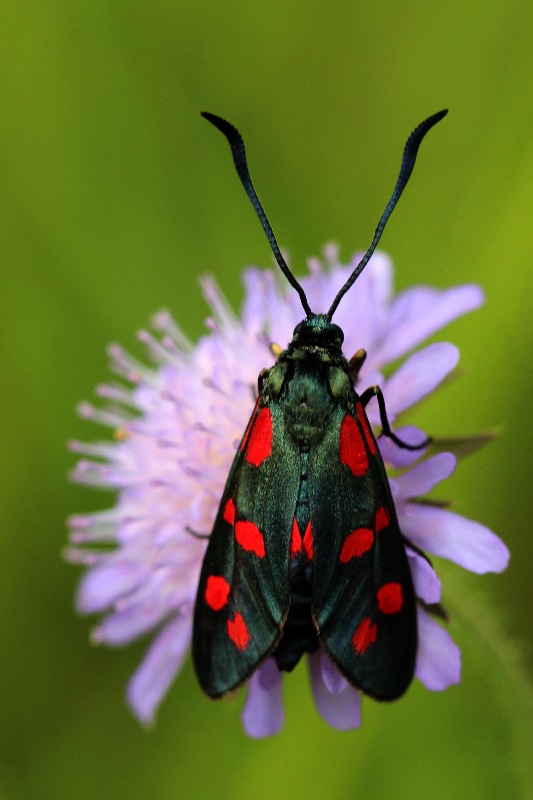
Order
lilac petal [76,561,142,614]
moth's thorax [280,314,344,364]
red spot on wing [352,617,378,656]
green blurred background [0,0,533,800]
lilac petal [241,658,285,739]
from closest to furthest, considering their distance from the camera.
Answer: red spot on wing [352,617,378,656] → moth's thorax [280,314,344,364] → lilac petal [241,658,285,739] → lilac petal [76,561,142,614] → green blurred background [0,0,533,800]

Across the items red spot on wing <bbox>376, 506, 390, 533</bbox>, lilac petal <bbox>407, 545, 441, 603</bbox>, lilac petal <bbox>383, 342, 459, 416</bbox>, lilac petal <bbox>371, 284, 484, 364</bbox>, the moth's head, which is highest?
lilac petal <bbox>371, 284, 484, 364</bbox>

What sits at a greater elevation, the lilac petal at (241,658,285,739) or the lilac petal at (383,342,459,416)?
the lilac petal at (383,342,459,416)

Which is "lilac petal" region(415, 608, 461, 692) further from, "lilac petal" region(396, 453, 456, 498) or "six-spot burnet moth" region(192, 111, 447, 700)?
"lilac petal" region(396, 453, 456, 498)

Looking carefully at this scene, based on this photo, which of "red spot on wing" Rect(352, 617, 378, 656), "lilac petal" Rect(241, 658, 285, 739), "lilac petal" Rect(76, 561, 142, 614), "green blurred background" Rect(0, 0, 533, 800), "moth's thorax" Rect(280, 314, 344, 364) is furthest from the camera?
"green blurred background" Rect(0, 0, 533, 800)

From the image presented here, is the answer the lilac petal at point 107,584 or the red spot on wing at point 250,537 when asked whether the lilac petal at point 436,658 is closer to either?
the red spot on wing at point 250,537

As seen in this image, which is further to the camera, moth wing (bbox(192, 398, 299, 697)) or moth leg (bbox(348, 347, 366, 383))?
moth leg (bbox(348, 347, 366, 383))

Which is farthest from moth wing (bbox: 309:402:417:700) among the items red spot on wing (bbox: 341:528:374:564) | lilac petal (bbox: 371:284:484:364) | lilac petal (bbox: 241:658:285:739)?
lilac petal (bbox: 371:284:484:364)

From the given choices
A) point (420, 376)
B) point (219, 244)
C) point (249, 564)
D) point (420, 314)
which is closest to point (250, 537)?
point (249, 564)
